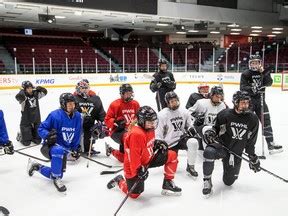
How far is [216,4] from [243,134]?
1185cm

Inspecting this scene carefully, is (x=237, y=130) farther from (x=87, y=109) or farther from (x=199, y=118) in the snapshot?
(x=87, y=109)

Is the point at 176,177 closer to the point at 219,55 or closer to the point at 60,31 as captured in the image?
the point at 219,55

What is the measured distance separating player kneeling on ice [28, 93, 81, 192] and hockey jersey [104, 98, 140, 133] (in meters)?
0.53

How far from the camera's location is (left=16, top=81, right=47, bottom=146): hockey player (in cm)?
489

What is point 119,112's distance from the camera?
4012 mm

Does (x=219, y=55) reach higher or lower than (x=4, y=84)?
higher

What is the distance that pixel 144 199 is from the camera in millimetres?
2984

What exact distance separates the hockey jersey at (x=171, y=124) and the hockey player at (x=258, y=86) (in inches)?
44.2

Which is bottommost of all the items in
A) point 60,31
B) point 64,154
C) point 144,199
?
point 144,199

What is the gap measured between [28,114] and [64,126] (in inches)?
71.5

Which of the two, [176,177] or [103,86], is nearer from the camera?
[176,177]

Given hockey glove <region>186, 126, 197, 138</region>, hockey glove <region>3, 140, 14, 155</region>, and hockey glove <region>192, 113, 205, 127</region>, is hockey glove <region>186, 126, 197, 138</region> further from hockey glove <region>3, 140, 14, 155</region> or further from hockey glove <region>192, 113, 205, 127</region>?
hockey glove <region>3, 140, 14, 155</region>

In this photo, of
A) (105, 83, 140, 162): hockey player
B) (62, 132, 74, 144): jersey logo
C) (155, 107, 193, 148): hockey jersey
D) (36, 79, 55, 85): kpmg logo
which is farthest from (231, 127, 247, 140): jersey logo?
(36, 79, 55, 85): kpmg logo

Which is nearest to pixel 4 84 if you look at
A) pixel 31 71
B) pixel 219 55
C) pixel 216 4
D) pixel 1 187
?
pixel 31 71
